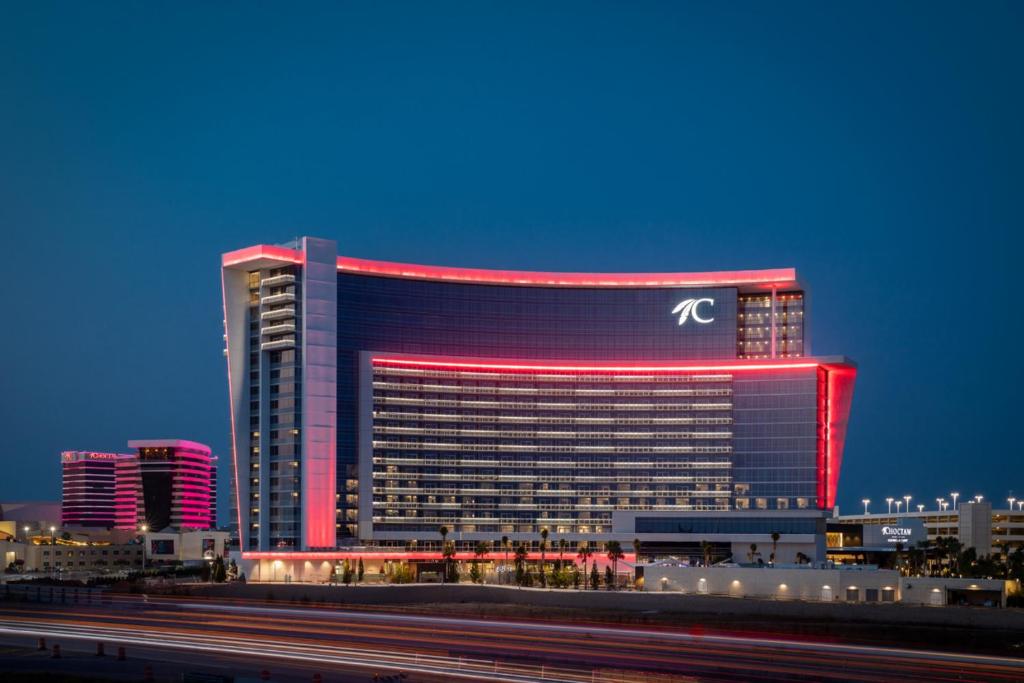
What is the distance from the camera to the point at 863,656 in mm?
70625

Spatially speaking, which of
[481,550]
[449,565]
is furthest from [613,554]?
[449,565]

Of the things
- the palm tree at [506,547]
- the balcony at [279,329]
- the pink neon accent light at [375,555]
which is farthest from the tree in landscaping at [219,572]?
the palm tree at [506,547]

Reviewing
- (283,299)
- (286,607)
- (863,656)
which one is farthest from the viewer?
(283,299)

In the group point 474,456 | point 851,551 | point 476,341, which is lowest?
point 851,551

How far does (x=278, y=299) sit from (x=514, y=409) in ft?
144

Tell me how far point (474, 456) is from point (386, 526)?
64.4ft

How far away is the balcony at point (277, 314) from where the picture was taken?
578ft

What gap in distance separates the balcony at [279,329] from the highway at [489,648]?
80.1 meters

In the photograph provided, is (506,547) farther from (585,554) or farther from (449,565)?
(585,554)

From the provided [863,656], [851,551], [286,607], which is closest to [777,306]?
[851,551]

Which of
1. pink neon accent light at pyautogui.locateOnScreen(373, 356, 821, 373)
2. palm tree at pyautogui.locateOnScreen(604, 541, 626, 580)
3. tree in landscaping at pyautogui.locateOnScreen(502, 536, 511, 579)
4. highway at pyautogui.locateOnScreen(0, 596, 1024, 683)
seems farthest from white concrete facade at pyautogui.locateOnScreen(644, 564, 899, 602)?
pink neon accent light at pyautogui.locateOnScreen(373, 356, 821, 373)

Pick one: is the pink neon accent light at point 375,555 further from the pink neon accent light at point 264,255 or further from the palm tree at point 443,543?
the pink neon accent light at point 264,255

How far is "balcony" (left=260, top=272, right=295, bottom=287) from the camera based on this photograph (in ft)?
583

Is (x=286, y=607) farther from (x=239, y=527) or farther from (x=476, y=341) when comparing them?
(x=476, y=341)
